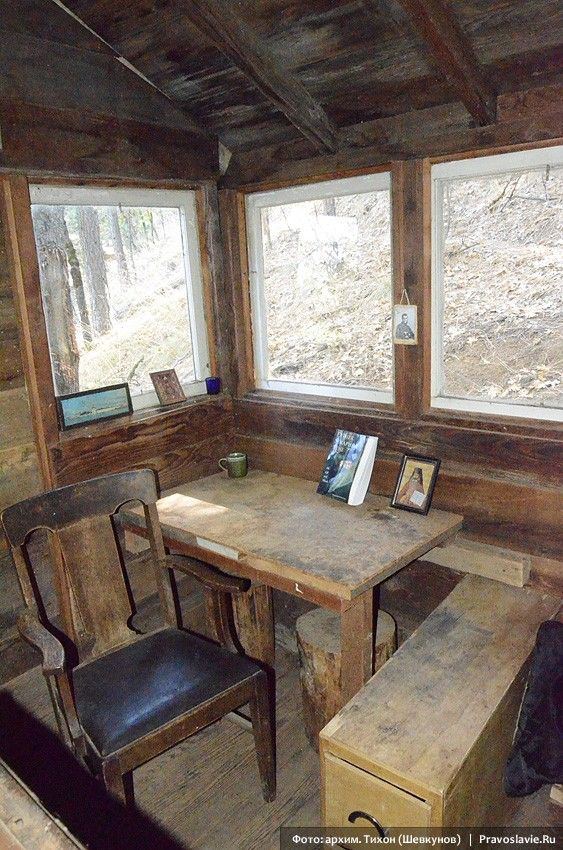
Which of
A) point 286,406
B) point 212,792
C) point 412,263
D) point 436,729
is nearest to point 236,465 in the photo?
point 286,406

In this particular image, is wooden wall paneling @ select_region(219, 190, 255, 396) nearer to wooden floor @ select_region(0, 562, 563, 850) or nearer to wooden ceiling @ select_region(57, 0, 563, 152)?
wooden ceiling @ select_region(57, 0, 563, 152)

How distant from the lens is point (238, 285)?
9.60 feet

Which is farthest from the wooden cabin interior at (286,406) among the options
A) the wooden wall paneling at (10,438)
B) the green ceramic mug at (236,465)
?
the green ceramic mug at (236,465)

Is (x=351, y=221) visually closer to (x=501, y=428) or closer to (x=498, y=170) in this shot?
(x=498, y=170)

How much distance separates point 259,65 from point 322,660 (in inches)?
77.0

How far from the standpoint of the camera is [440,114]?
211 centimetres

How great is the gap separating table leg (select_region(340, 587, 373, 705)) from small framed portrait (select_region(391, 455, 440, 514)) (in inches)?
21.0

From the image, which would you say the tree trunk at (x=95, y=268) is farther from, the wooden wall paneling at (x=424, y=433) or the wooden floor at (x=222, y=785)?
the wooden floor at (x=222, y=785)

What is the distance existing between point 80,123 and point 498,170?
1456 millimetres

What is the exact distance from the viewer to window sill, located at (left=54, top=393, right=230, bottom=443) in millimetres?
2447

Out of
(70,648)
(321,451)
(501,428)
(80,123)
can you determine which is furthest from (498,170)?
(70,648)

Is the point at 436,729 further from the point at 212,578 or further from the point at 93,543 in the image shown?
the point at 93,543

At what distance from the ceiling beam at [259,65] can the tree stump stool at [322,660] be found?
174cm
